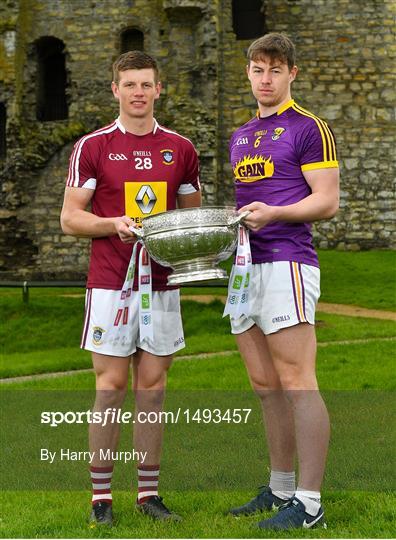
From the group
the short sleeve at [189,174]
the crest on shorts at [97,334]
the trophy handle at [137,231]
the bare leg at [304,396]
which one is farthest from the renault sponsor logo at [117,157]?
the bare leg at [304,396]

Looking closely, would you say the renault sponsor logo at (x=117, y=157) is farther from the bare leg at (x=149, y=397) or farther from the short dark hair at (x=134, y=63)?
the bare leg at (x=149, y=397)

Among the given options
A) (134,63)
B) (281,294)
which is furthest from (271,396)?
(134,63)

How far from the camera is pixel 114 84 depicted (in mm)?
5574

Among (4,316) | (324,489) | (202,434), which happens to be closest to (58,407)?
(202,434)

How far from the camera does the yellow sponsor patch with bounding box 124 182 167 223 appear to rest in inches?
215

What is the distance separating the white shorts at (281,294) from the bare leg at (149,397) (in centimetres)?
60

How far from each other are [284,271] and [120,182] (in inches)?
42.9

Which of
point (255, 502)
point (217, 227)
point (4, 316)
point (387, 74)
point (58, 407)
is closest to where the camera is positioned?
point (217, 227)

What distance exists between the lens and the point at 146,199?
5.47m

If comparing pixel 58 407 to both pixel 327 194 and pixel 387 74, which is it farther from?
pixel 387 74

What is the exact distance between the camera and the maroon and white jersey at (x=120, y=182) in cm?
543

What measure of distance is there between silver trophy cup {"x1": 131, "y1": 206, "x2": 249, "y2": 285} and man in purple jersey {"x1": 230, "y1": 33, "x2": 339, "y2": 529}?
0.48 ft

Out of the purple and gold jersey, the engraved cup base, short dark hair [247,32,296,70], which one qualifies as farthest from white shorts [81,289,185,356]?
short dark hair [247,32,296,70]

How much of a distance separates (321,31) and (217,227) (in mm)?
16733
